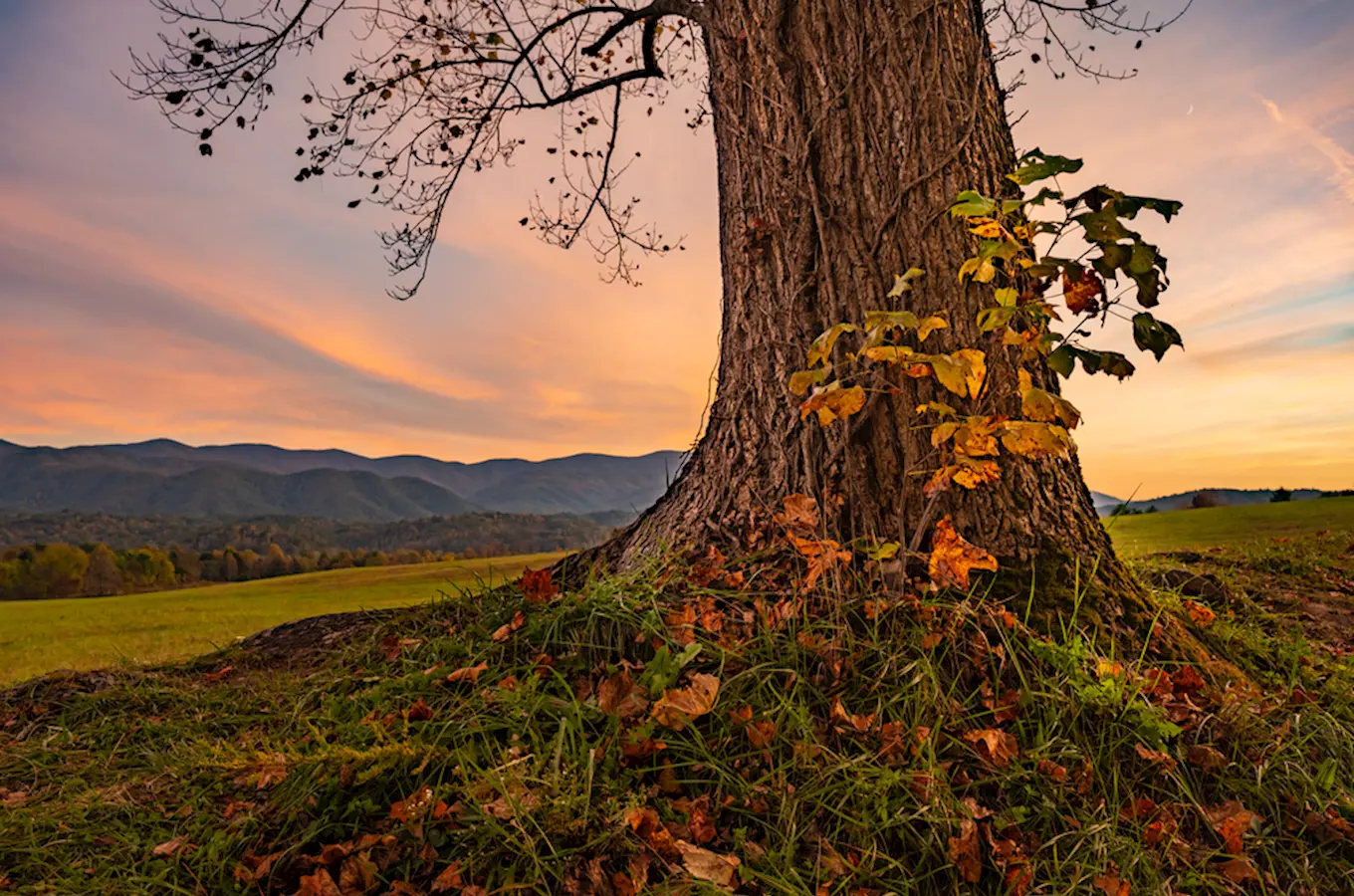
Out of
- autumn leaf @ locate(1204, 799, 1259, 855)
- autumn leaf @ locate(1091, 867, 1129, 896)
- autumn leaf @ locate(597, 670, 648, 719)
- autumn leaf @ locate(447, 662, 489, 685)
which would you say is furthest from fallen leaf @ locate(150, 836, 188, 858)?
autumn leaf @ locate(1204, 799, 1259, 855)

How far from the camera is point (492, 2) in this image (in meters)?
6.39

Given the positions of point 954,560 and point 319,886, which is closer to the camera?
point 319,886

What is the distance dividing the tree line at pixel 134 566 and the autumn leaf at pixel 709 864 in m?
21.5

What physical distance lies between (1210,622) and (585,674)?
322 cm

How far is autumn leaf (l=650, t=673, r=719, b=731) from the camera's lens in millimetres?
2137

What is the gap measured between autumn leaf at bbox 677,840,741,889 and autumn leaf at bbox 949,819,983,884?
598 millimetres

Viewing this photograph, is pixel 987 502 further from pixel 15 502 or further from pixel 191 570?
pixel 15 502

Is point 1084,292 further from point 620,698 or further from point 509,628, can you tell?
point 509,628

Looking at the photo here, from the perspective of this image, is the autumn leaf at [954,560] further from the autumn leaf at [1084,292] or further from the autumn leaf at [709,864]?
the autumn leaf at [709,864]

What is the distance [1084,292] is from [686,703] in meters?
2.05

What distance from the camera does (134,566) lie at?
86.5ft

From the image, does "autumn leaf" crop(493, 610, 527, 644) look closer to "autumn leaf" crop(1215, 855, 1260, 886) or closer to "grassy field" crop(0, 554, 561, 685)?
"grassy field" crop(0, 554, 561, 685)

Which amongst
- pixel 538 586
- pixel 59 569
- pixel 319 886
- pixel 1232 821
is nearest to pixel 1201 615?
pixel 1232 821

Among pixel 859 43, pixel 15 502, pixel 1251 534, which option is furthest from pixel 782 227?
pixel 15 502
